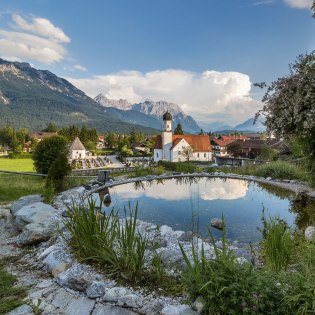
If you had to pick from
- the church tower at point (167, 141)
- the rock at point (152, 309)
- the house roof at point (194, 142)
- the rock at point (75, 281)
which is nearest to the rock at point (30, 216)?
the rock at point (75, 281)

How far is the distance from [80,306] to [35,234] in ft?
8.88

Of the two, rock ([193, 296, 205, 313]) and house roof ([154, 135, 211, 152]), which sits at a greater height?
house roof ([154, 135, 211, 152])

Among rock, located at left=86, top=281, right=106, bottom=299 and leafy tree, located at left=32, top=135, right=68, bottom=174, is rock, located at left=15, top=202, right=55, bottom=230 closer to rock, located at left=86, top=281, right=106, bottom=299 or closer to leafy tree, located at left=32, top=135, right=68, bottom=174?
rock, located at left=86, top=281, right=106, bottom=299

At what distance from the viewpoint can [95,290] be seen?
3.40 m

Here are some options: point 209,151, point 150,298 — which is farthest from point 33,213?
point 209,151

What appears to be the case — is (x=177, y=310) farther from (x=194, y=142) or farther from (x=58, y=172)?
(x=194, y=142)

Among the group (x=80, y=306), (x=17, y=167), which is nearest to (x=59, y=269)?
(x=80, y=306)

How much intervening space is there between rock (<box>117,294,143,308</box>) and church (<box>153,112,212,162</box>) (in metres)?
43.1

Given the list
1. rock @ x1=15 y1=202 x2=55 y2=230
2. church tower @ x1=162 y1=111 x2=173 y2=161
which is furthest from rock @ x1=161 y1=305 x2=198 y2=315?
church tower @ x1=162 y1=111 x2=173 y2=161

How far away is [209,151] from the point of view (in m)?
51.1

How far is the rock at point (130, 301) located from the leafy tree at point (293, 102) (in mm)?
3890

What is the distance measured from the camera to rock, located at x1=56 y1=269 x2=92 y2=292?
3.56m

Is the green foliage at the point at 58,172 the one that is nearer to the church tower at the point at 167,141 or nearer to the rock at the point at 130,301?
the rock at the point at 130,301

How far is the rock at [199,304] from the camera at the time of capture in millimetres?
2820
